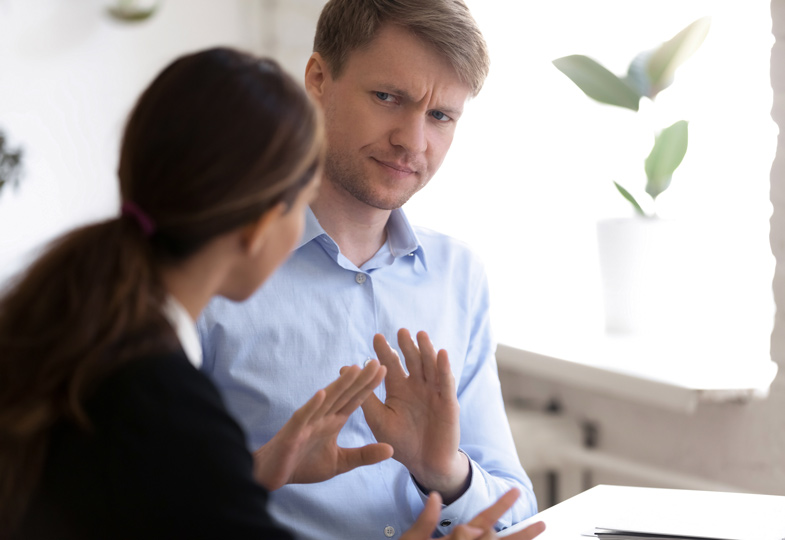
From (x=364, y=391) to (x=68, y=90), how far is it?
2.02 meters

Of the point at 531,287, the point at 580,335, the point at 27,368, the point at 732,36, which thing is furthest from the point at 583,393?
the point at 27,368

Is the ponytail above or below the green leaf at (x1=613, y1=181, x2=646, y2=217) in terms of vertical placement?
above

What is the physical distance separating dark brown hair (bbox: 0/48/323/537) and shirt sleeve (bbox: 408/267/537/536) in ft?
2.07

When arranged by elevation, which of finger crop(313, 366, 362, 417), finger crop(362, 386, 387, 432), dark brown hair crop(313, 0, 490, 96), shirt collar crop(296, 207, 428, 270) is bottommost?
finger crop(362, 386, 387, 432)

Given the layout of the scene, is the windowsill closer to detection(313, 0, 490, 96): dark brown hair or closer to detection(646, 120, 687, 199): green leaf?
detection(646, 120, 687, 199): green leaf

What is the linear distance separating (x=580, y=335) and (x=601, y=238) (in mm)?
341

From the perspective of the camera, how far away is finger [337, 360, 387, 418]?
0.98 metres

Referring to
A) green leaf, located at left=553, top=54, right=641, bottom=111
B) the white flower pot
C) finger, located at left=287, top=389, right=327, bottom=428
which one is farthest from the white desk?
green leaf, located at left=553, top=54, right=641, bottom=111

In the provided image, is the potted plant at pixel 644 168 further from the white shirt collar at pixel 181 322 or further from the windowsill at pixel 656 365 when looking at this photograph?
the white shirt collar at pixel 181 322

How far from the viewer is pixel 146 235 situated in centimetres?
73

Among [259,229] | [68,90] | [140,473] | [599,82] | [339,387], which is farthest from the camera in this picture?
[68,90]

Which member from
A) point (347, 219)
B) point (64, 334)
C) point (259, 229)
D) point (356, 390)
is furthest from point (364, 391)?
point (347, 219)

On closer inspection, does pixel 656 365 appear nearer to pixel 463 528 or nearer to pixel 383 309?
pixel 383 309

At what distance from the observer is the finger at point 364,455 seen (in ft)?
3.39
